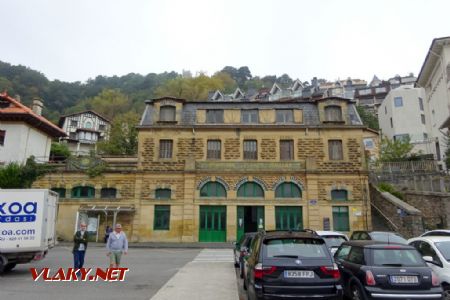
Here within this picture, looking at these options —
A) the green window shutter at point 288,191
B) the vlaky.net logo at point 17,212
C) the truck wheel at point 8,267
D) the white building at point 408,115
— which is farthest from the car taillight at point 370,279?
the white building at point 408,115

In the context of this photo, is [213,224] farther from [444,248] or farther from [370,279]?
[370,279]

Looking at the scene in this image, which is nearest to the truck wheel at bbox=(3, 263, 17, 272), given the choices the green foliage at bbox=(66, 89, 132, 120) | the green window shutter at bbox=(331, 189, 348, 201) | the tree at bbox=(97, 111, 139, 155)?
the green window shutter at bbox=(331, 189, 348, 201)

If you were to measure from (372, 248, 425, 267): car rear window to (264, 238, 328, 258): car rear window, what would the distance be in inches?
48.4

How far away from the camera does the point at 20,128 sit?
3041 centimetres

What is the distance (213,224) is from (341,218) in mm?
10270

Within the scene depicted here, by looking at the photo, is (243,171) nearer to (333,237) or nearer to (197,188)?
(197,188)

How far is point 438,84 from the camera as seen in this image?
39.9m

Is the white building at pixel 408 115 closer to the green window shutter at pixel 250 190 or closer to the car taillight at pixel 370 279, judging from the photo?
the green window shutter at pixel 250 190

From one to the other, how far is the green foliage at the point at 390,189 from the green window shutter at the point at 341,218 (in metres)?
3.90

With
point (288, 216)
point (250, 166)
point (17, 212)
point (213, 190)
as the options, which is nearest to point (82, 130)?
point (213, 190)

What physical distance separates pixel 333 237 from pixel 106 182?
2059 centimetres

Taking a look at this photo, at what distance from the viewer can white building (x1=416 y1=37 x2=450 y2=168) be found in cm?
3559

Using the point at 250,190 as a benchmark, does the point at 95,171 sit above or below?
above

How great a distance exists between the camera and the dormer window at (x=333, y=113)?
28969mm
